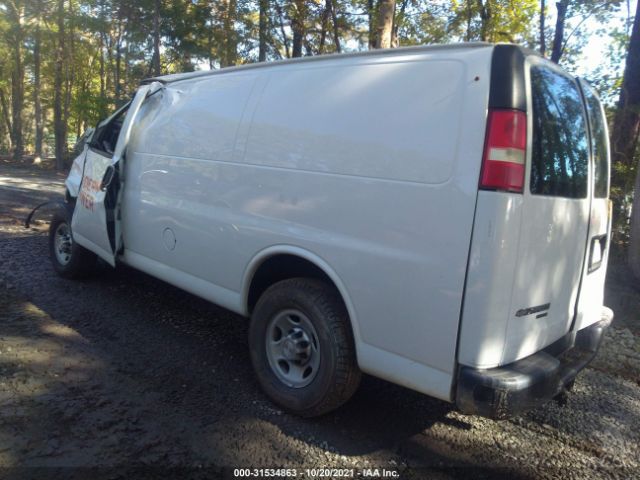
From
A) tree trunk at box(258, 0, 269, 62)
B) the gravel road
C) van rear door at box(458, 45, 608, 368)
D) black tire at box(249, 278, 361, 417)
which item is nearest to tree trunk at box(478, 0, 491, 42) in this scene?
tree trunk at box(258, 0, 269, 62)

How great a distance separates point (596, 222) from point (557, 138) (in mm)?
695

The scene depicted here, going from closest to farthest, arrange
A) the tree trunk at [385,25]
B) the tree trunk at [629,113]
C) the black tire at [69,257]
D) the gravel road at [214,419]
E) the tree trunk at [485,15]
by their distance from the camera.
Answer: the gravel road at [214,419] < the black tire at [69,257] < the tree trunk at [629,113] < the tree trunk at [385,25] < the tree trunk at [485,15]

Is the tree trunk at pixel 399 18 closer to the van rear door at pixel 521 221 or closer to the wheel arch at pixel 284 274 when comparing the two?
the wheel arch at pixel 284 274

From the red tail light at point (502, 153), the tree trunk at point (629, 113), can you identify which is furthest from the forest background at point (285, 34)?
the red tail light at point (502, 153)

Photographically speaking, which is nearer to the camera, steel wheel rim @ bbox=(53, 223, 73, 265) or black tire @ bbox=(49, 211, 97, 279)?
black tire @ bbox=(49, 211, 97, 279)

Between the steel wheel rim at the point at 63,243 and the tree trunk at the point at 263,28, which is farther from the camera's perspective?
the tree trunk at the point at 263,28

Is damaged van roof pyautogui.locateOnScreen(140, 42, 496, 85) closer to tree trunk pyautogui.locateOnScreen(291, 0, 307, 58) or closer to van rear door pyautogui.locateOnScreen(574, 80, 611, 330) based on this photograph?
van rear door pyautogui.locateOnScreen(574, 80, 611, 330)

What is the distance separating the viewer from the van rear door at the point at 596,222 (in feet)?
9.84

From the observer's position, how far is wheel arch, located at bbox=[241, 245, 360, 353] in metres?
2.81

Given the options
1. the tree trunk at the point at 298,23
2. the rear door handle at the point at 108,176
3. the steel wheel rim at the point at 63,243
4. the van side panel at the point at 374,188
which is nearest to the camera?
the van side panel at the point at 374,188

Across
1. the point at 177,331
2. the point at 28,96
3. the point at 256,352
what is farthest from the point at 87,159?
the point at 28,96

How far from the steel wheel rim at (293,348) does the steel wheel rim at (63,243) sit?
316 cm

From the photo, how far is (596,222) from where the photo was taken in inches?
119

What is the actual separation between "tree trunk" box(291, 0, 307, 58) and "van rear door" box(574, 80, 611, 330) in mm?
13110
